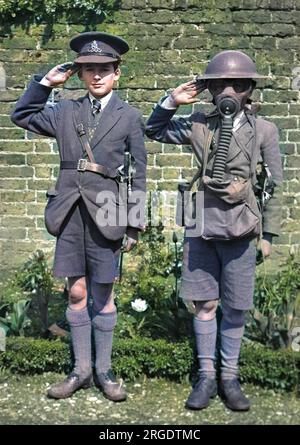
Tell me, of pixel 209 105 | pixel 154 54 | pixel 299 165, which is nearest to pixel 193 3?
pixel 154 54

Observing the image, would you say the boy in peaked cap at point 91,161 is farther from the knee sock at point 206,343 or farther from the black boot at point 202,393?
the knee sock at point 206,343

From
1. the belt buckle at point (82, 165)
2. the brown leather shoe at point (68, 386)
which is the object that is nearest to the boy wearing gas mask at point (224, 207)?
the belt buckle at point (82, 165)

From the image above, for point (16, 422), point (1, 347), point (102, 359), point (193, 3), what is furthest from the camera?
point (193, 3)

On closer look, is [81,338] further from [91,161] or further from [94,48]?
[94,48]

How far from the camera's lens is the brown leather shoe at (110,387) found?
12.8 feet

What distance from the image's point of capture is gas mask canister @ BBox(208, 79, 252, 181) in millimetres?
3508

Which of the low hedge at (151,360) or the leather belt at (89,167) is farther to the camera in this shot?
the low hedge at (151,360)

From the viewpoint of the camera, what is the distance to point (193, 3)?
595 cm

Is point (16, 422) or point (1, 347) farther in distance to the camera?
point (1, 347)

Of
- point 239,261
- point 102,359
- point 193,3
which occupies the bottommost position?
point 102,359

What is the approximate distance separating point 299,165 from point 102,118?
117 inches

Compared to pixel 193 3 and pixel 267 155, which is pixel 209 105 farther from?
pixel 267 155

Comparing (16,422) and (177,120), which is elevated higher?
(177,120)

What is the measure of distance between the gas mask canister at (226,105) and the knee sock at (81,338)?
1236mm
